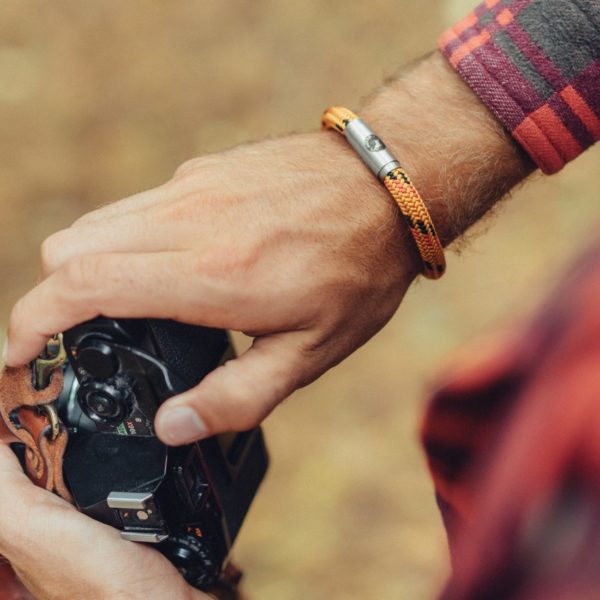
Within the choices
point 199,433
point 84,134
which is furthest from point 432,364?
point 199,433

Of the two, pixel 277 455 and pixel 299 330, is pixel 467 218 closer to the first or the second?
pixel 299 330

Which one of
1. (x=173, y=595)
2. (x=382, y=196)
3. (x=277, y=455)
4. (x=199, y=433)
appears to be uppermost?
(x=382, y=196)

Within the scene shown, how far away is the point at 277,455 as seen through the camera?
79.7 inches

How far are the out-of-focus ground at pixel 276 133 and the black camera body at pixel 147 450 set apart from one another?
890 mm

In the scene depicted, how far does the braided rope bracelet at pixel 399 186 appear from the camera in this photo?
3.17ft

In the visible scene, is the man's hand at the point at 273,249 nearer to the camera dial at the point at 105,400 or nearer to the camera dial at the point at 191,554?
the camera dial at the point at 105,400

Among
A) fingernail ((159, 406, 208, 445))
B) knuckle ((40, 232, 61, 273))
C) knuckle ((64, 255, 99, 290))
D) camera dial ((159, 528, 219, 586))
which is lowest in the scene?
camera dial ((159, 528, 219, 586))

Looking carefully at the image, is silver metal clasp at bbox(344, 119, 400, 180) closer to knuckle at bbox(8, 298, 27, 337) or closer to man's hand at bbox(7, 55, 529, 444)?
man's hand at bbox(7, 55, 529, 444)

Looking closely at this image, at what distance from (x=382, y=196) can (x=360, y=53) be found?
164 cm

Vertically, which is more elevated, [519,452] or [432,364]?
[519,452]

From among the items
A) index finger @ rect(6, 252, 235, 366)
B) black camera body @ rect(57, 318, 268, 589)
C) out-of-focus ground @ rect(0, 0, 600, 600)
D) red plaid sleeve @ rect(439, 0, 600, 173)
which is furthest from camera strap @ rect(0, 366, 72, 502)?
out-of-focus ground @ rect(0, 0, 600, 600)

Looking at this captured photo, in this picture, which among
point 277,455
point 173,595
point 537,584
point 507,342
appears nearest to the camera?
point 537,584

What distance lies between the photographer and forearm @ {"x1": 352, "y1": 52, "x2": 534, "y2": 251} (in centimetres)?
102

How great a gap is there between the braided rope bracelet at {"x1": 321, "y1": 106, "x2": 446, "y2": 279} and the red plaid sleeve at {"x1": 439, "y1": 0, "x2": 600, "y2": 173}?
15 centimetres
